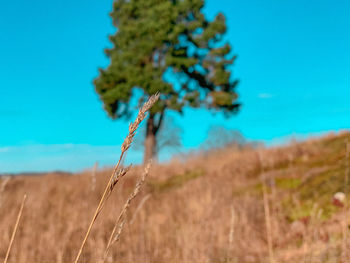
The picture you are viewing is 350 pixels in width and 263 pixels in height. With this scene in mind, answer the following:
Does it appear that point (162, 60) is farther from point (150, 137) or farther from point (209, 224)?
point (209, 224)

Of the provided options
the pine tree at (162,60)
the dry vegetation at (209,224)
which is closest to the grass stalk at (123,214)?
the dry vegetation at (209,224)

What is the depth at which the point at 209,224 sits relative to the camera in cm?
514

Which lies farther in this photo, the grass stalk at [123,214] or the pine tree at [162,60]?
the pine tree at [162,60]

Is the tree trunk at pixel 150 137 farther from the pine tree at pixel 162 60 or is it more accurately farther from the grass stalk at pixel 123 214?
the grass stalk at pixel 123 214

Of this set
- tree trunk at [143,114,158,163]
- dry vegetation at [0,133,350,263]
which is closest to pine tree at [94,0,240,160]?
tree trunk at [143,114,158,163]

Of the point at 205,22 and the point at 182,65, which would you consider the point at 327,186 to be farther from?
the point at 205,22

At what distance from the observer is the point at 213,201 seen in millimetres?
6348

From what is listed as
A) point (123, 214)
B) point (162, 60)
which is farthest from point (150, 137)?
point (123, 214)

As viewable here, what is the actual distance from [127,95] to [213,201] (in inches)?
636

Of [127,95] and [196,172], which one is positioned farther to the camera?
[127,95]

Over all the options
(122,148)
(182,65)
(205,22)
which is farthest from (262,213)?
(205,22)

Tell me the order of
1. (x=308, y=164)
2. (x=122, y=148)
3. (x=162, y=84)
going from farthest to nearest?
(x=162, y=84), (x=308, y=164), (x=122, y=148)

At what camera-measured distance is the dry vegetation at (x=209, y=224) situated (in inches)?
142

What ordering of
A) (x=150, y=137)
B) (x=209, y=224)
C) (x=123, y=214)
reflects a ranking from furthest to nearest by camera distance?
(x=150, y=137)
(x=209, y=224)
(x=123, y=214)
